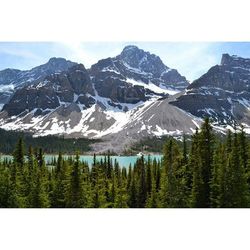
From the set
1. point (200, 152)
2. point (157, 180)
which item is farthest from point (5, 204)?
point (157, 180)

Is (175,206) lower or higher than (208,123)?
lower

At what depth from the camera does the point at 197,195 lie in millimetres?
42812
